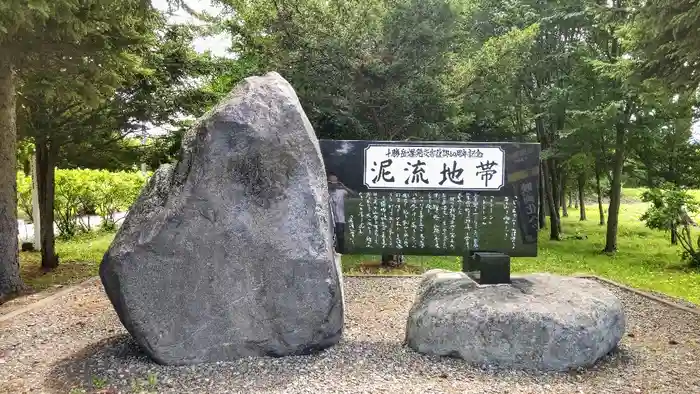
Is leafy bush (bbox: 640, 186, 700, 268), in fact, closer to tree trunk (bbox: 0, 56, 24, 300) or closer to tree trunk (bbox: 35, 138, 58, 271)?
tree trunk (bbox: 0, 56, 24, 300)

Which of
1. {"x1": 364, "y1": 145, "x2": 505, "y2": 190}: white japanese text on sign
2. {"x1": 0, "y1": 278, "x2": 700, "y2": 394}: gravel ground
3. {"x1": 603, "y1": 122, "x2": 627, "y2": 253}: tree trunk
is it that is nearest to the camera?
{"x1": 0, "y1": 278, "x2": 700, "y2": 394}: gravel ground

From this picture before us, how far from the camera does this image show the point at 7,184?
25.2ft

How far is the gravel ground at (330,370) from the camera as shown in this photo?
4.42m

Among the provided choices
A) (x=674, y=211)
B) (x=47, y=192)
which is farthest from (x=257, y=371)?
(x=674, y=211)

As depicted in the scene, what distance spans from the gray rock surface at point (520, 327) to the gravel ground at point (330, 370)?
5.0 inches

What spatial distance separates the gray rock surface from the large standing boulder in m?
0.90

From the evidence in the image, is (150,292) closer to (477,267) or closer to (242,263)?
(242,263)

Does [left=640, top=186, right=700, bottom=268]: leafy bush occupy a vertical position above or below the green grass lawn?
above

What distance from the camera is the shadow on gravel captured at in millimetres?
4430

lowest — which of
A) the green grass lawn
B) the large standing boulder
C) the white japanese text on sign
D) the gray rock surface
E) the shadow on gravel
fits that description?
the green grass lawn

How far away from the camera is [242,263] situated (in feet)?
16.1

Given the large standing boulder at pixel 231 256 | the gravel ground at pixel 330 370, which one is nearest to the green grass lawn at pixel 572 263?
the gravel ground at pixel 330 370

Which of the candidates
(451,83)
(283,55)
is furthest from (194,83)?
(451,83)

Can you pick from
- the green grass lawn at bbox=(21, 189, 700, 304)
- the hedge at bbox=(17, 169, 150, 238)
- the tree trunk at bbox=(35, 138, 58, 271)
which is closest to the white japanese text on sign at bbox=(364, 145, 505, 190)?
the green grass lawn at bbox=(21, 189, 700, 304)
